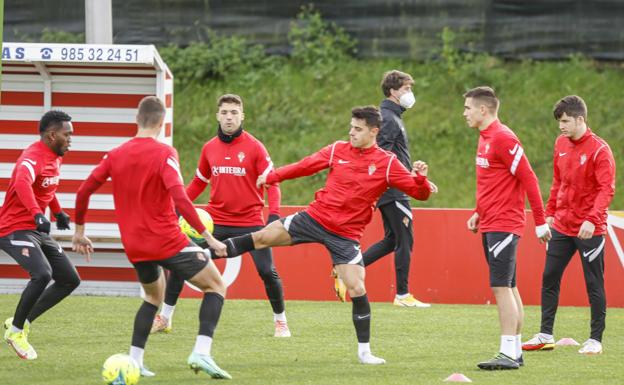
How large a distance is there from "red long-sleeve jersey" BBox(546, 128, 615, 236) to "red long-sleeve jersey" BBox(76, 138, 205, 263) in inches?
136

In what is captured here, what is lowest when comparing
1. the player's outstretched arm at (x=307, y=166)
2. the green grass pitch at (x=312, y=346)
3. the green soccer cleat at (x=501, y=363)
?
the green grass pitch at (x=312, y=346)

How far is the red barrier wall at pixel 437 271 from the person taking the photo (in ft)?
45.3

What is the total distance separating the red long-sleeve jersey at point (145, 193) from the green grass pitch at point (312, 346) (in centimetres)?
96

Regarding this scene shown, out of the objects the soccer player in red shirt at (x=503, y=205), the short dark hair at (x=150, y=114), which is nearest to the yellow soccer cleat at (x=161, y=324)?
the short dark hair at (x=150, y=114)

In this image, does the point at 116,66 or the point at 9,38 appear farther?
the point at 9,38

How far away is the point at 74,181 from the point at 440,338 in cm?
552

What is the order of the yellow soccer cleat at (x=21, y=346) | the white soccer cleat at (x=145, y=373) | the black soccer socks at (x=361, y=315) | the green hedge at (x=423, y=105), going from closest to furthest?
1. the white soccer cleat at (x=145, y=373)
2. the black soccer socks at (x=361, y=315)
3. the yellow soccer cleat at (x=21, y=346)
4. the green hedge at (x=423, y=105)

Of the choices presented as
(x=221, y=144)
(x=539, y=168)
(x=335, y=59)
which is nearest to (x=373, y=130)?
(x=221, y=144)

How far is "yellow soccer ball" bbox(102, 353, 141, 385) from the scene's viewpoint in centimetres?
755

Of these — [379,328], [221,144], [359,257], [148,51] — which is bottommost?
[379,328]

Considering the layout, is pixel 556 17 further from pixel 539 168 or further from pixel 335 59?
pixel 335 59

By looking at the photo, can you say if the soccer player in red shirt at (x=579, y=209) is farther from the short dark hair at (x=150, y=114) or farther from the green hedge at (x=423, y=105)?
the green hedge at (x=423, y=105)

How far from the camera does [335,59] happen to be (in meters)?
20.9

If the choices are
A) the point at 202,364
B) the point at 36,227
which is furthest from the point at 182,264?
the point at 36,227
